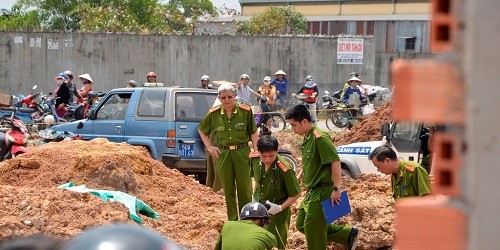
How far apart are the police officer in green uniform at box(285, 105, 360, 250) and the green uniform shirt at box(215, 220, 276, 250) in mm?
2081

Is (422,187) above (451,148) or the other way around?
the other way around

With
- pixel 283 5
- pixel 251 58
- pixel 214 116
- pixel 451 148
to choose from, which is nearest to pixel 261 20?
pixel 283 5

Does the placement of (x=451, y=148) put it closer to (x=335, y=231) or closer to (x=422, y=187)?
(x=422, y=187)

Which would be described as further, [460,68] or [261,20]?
[261,20]

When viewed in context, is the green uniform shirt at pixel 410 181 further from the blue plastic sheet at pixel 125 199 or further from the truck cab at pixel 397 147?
the truck cab at pixel 397 147

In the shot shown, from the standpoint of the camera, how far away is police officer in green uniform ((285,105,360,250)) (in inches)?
432

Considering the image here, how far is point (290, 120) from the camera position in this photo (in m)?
11.1

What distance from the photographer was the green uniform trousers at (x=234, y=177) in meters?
13.0

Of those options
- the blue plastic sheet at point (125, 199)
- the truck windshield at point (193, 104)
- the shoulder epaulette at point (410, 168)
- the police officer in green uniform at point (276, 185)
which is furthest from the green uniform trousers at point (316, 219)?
the truck windshield at point (193, 104)

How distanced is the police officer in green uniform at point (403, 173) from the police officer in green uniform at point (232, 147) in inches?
95.4

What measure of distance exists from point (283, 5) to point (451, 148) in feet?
182

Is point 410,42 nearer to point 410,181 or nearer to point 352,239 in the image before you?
point 352,239

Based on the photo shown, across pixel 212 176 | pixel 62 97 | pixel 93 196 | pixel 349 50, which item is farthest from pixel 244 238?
pixel 349 50

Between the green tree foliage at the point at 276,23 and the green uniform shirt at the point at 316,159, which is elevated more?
the green tree foliage at the point at 276,23
